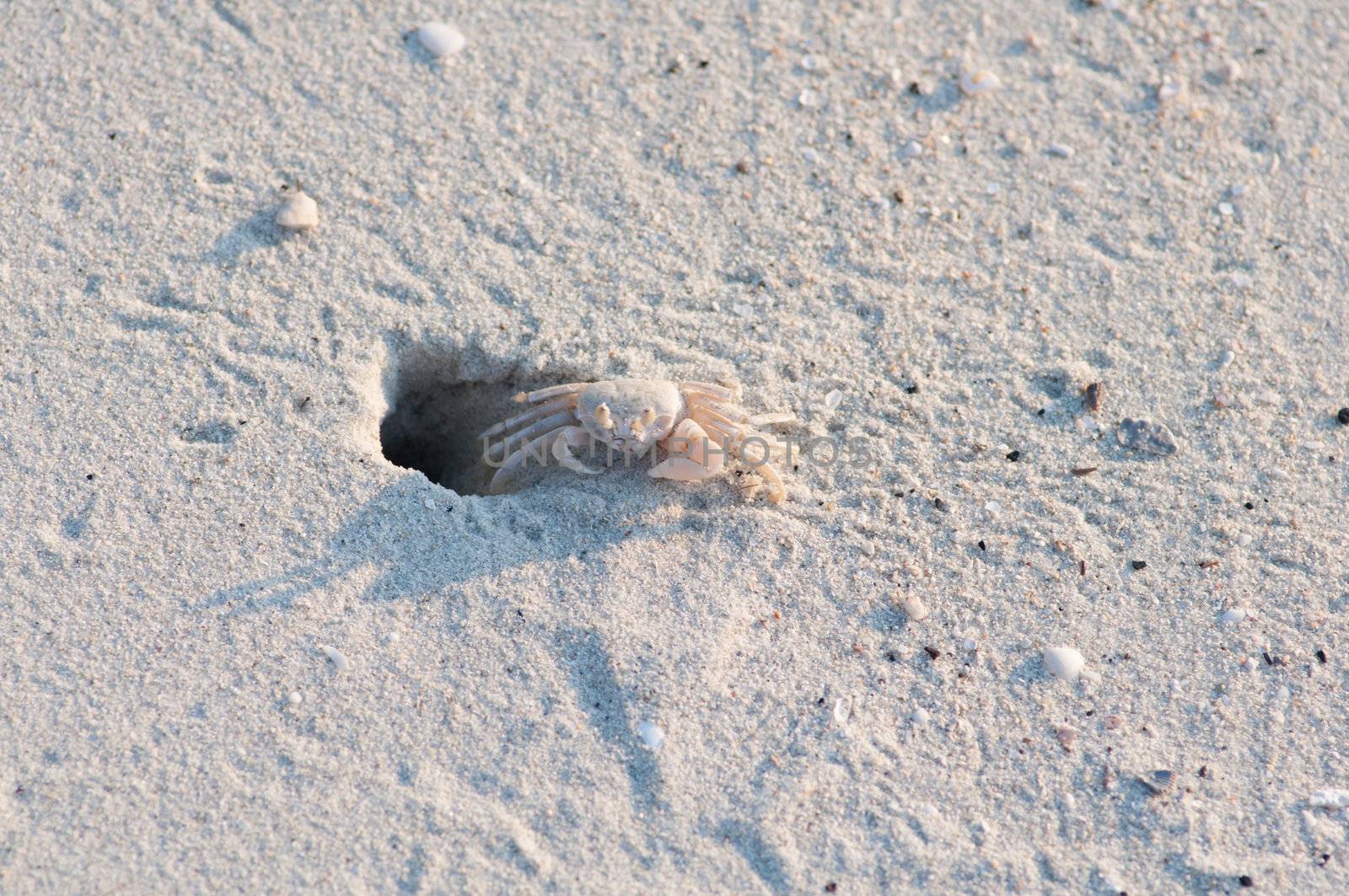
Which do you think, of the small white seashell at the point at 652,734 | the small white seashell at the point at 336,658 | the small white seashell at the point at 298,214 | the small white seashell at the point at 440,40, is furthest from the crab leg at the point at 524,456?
the small white seashell at the point at 440,40

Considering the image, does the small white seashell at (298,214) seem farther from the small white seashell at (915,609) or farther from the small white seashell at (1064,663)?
the small white seashell at (1064,663)

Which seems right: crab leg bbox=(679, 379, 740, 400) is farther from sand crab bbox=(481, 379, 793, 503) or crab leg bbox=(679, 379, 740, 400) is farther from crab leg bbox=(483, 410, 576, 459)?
crab leg bbox=(483, 410, 576, 459)

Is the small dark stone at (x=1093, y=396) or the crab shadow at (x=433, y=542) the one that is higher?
the small dark stone at (x=1093, y=396)

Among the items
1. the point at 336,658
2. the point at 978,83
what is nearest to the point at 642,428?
the point at 336,658

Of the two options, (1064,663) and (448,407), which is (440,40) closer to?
(448,407)

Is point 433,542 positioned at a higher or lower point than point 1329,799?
lower

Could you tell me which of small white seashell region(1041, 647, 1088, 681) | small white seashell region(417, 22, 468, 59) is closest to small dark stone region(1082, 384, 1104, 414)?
small white seashell region(1041, 647, 1088, 681)
